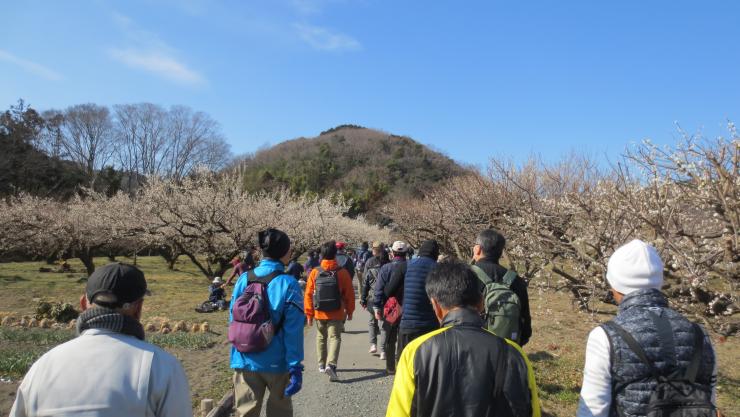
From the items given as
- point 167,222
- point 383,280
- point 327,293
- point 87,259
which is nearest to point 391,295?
point 383,280

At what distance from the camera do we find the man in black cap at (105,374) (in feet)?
5.16

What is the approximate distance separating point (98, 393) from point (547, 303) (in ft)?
47.6

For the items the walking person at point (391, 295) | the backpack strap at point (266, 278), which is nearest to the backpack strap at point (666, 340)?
the backpack strap at point (266, 278)

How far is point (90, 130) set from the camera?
1796 inches

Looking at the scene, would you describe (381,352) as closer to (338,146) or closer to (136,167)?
(136,167)

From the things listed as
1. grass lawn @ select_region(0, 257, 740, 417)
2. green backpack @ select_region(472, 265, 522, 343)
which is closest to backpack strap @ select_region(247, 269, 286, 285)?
green backpack @ select_region(472, 265, 522, 343)

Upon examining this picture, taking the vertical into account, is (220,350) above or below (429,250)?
below

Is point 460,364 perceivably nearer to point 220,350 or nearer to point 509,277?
point 509,277

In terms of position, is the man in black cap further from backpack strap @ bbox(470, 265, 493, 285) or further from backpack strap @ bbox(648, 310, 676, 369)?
backpack strap @ bbox(470, 265, 493, 285)

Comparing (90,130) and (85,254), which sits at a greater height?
(90,130)

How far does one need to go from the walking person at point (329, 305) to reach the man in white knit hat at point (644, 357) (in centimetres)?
420

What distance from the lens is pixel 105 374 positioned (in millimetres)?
1595

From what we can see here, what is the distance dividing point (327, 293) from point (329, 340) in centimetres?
63

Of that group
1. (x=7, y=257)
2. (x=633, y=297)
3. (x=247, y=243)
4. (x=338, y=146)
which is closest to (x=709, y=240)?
(x=633, y=297)
